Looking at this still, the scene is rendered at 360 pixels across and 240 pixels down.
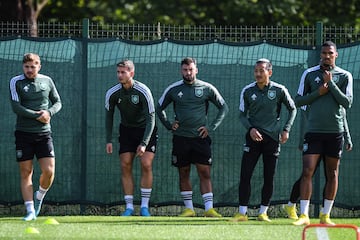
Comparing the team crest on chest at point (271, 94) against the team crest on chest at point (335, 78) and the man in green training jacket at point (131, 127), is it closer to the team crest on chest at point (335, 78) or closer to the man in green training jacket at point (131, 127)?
the team crest on chest at point (335, 78)

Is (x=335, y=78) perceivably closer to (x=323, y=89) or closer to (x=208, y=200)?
(x=323, y=89)

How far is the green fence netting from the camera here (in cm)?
1531

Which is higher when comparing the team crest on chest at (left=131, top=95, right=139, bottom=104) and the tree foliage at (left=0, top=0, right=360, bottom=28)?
the tree foliage at (left=0, top=0, right=360, bottom=28)

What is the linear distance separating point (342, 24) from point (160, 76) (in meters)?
14.8

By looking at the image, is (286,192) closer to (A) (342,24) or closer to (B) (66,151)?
(B) (66,151)

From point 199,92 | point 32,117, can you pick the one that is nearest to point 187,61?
point 199,92

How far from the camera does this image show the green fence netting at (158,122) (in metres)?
15.3

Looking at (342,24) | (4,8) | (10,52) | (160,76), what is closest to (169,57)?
(160,76)

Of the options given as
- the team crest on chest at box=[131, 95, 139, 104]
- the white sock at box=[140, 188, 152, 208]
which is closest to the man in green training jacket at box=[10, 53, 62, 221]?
the team crest on chest at box=[131, 95, 139, 104]

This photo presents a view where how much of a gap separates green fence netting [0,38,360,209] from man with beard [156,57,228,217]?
75cm

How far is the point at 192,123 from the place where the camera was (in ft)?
47.6

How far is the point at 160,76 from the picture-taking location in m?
15.4

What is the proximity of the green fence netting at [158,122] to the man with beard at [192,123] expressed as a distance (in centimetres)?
75

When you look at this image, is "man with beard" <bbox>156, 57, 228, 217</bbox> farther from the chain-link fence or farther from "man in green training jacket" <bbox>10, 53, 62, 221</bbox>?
"man in green training jacket" <bbox>10, 53, 62, 221</bbox>
